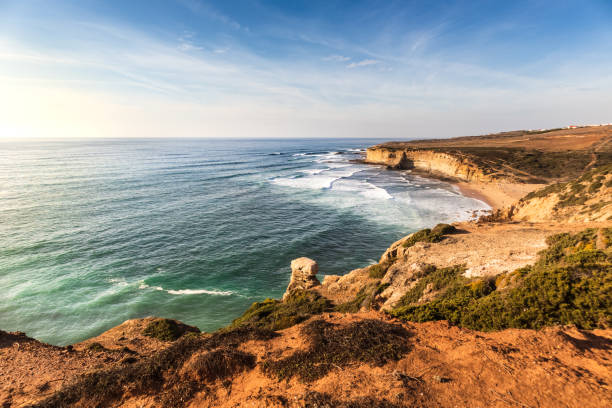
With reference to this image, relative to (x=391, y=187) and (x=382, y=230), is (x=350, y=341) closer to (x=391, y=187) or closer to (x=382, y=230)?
(x=382, y=230)

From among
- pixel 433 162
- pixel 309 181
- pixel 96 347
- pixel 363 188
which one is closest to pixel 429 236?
pixel 96 347

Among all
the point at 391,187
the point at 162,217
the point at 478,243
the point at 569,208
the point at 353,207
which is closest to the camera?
the point at 478,243

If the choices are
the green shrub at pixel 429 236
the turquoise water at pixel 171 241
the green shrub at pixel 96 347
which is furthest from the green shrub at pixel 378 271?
the green shrub at pixel 96 347

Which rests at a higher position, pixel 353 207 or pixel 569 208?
pixel 569 208

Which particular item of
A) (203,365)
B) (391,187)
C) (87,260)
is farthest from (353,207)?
(203,365)

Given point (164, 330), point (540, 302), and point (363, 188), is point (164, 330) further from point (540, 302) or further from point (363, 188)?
point (363, 188)

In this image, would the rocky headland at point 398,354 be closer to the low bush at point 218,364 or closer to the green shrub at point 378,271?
the low bush at point 218,364

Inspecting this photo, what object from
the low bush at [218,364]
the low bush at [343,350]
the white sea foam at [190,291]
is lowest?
the white sea foam at [190,291]
